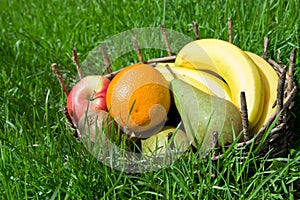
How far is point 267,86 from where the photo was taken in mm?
1715

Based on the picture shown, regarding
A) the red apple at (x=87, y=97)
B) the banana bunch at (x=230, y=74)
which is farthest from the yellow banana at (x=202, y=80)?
the red apple at (x=87, y=97)

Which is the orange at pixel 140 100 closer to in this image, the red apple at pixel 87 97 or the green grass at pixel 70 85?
the red apple at pixel 87 97

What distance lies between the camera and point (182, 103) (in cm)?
169

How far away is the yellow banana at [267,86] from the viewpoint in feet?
5.42

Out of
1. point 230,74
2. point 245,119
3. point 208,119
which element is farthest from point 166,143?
point 230,74

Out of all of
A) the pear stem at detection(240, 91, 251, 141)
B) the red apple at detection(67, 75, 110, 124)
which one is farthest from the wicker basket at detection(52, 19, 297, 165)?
the red apple at detection(67, 75, 110, 124)

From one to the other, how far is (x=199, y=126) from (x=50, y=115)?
71 cm

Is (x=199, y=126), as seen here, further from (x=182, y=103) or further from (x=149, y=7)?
(x=149, y=7)

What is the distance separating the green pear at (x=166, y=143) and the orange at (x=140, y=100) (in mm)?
56

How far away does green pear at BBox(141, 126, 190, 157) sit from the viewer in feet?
5.06

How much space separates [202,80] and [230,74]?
97 mm

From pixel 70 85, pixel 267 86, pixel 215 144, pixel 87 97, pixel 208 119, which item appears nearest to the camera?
pixel 215 144

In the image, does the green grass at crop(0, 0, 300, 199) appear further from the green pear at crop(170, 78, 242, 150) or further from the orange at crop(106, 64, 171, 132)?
the orange at crop(106, 64, 171, 132)

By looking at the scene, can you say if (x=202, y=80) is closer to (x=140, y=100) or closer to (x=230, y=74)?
(x=230, y=74)
